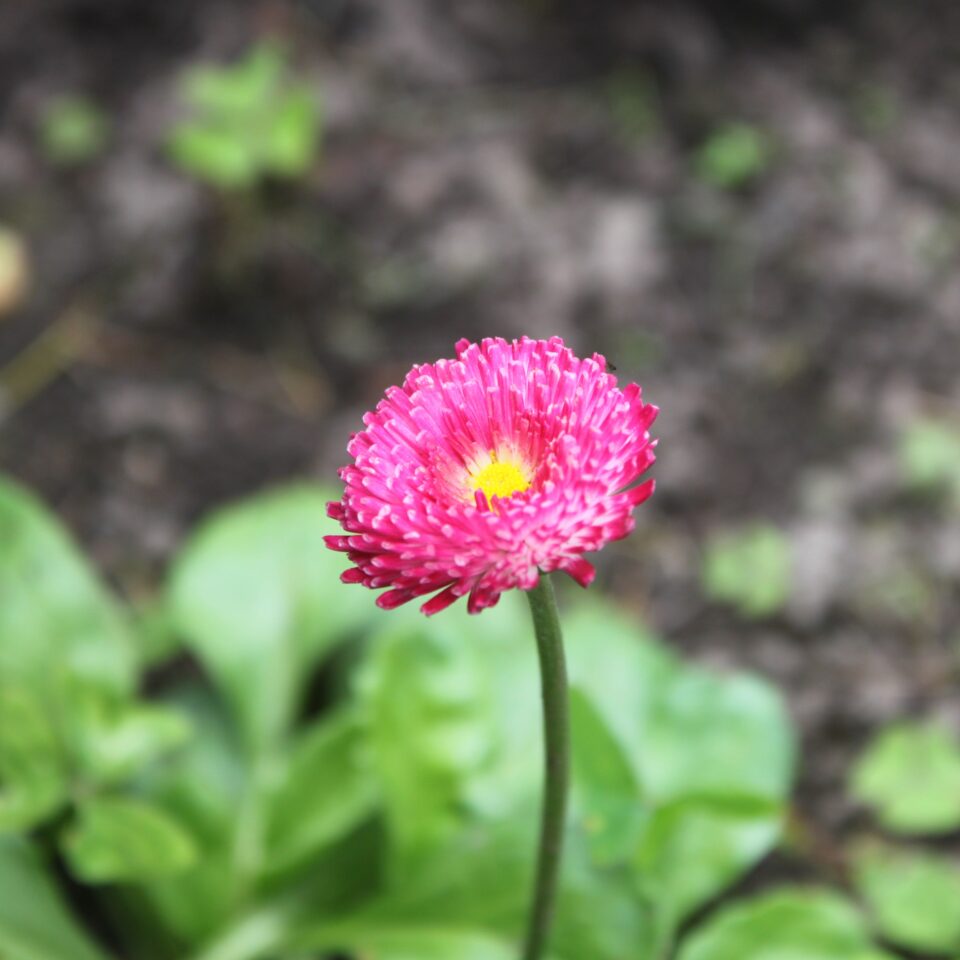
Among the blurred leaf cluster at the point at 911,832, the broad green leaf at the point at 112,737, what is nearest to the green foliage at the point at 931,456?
the blurred leaf cluster at the point at 911,832

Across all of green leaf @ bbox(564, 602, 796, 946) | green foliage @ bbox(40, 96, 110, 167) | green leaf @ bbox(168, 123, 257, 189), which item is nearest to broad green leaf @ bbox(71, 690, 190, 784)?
green leaf @ bbox(564, 602, 796, 946)

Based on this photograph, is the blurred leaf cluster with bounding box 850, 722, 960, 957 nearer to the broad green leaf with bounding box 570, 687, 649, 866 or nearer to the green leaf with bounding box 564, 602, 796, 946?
the green leaf with bounding box 564, 602, 796, 946

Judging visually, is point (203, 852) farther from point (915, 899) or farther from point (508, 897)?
point (915, 899)

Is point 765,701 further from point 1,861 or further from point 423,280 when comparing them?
point 423,280

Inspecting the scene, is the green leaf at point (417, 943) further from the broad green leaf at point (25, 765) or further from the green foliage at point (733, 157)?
the green foliage at point (733, 157)

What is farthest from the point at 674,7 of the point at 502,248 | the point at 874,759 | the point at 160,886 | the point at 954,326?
the point at 160,886

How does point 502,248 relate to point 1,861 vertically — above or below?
above
